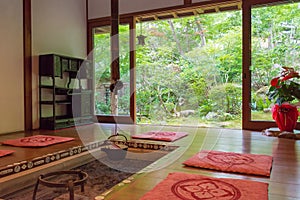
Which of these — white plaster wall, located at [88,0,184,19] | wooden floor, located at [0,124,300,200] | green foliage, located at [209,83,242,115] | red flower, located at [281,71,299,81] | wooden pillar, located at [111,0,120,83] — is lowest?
wooden floor, located at [0,124,300,200]

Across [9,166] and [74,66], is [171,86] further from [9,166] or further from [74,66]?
[9,166]

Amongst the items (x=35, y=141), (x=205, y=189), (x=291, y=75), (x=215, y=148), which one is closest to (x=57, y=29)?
(x=35, y=141)

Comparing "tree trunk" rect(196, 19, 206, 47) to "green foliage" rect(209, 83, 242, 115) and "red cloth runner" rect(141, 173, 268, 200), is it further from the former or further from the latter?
"red cloth runner" rect(141, 173, 268, 200)

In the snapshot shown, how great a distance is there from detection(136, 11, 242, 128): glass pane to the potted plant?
4.66 feet

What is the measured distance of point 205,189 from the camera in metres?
1.77

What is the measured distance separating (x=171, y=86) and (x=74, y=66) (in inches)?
83.4

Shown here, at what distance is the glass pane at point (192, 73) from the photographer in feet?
17.8

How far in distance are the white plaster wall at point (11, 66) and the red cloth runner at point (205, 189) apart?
359 cm

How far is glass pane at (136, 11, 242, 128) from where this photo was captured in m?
5.41

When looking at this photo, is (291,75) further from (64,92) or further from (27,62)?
(27,62)

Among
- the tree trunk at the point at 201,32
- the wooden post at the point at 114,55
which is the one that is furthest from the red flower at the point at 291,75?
the tree trunk at the point at 201,32

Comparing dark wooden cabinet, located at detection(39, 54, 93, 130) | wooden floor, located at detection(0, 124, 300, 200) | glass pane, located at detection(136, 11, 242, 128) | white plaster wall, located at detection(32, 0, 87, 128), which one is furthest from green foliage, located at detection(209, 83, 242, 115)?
white plaster wall, located at detection(32, 0, 87, 128)

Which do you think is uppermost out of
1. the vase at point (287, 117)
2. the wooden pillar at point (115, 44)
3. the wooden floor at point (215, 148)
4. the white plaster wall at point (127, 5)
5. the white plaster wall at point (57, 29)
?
the white plaster wall at point (127, 5)

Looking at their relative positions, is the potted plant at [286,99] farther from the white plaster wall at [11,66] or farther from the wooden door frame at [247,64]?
the white plaster wall at [11,66]
